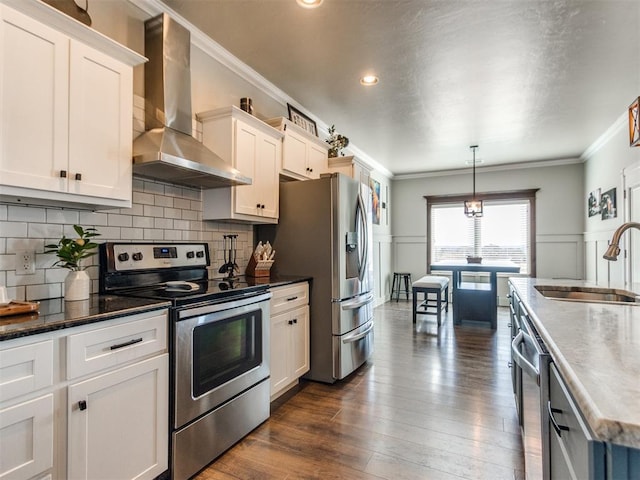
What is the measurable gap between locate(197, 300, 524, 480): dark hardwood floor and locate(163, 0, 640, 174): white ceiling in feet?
9.15

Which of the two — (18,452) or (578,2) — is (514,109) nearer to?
(578,2)

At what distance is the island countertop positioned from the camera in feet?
2.00

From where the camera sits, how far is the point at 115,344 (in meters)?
1.48

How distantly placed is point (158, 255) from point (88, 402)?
112cm

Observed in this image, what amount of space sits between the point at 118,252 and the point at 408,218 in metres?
6.56

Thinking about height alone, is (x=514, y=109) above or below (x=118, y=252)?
above

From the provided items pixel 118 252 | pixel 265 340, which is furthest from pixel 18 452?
pixel 265 340

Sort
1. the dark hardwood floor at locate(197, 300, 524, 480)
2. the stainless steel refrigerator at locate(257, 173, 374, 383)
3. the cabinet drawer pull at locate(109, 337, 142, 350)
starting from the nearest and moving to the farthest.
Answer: the cabinet drawer pull at locate(109, 337, 142, 350)
the dark hardwood floor at locate(197, 300, 524, 480)
the stainless steel refrigerator at locate(257, 173, 374, 383)

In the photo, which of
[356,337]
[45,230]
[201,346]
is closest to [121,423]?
[201,346]

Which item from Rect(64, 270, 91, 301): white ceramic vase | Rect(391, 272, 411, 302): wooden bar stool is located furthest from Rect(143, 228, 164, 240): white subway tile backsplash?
Rect(391, 272, 411, 302): wooden bar stool

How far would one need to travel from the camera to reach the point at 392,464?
6.30 ft

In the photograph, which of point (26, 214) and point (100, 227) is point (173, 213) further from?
point (26, 214)

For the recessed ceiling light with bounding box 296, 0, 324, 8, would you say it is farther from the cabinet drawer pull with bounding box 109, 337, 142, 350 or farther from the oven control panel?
the cabinet drawer pull with bounding box 109, 337, 142, 350

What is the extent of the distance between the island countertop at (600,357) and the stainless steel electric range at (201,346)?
1544 millimetres
